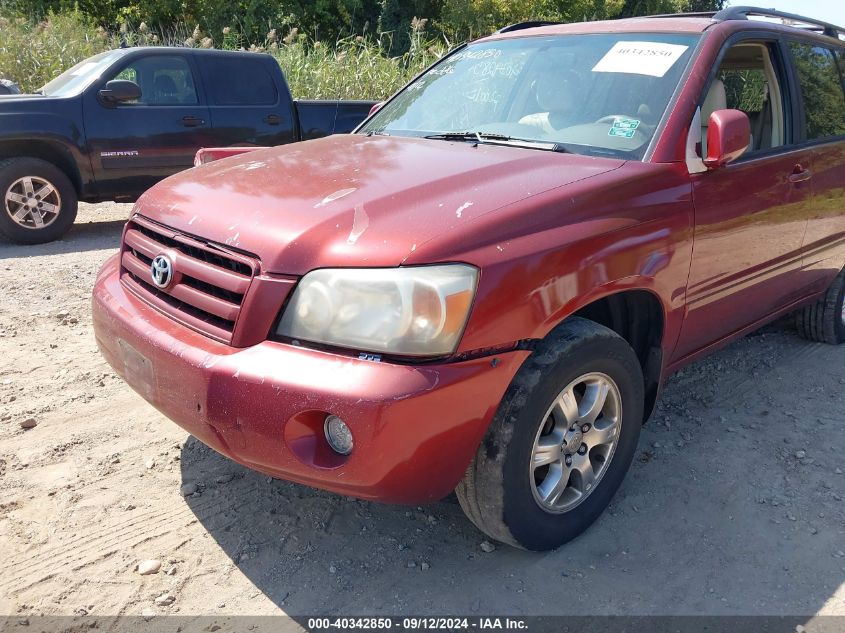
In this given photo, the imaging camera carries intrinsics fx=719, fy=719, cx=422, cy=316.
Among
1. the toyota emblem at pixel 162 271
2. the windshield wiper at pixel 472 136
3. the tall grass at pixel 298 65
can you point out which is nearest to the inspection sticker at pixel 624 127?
the windshield wiper at pixel 472 136

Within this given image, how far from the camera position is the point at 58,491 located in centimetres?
284

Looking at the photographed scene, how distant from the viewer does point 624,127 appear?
9.35 ft

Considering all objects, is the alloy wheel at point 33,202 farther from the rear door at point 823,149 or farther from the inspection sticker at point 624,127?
the rear door at point 823,149

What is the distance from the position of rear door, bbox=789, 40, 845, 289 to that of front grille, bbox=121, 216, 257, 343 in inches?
113

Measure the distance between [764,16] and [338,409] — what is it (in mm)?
3187

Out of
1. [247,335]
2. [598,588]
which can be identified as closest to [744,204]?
[598,588]

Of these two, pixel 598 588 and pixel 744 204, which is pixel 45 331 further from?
pixel 744 204

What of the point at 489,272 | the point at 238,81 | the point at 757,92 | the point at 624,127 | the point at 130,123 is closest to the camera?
the point at 489,272

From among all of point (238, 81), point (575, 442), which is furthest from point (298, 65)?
point (575, 442)

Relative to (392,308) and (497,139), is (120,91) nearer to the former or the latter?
(497,139)

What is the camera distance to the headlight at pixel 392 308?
2.01 metres

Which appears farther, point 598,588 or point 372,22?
point 372,22

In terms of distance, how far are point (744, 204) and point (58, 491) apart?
3035 mm

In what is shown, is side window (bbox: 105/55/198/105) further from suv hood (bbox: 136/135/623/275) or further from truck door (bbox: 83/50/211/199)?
suv hood (bbox: 136/135/623/275)
